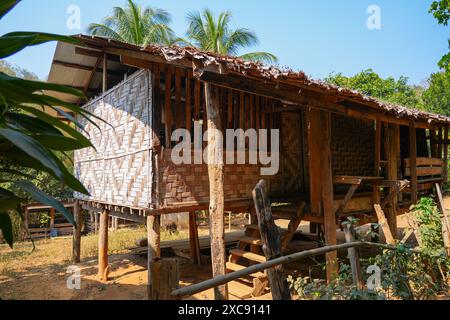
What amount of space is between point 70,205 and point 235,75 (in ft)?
45.0

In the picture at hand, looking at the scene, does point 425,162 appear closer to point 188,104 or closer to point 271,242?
point 188,104

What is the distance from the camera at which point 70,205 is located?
50.0 feet

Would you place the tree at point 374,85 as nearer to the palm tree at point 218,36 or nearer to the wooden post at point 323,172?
the palm tree at point 218,36

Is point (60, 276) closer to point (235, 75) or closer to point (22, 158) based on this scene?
point (235, 75)

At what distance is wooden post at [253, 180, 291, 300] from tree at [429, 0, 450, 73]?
30.1 ft

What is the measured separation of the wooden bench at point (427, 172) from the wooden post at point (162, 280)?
8.25 metres

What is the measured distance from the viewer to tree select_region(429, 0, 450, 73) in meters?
8.91

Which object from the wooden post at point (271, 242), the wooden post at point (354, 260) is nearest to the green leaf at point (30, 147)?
the wooden post at point (271, 242)

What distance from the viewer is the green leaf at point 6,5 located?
1.39 meters

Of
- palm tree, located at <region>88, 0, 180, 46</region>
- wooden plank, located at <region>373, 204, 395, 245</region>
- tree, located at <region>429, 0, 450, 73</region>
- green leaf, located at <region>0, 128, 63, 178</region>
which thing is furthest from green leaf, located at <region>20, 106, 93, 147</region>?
palm tree, located at <region>88, 0, 180, 46</region>

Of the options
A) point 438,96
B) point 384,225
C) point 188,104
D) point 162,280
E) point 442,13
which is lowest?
point 384,225

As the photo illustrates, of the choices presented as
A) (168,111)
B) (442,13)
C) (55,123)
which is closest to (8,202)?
(55,123)

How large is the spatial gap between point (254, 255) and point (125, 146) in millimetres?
3259

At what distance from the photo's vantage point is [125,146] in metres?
6.21
